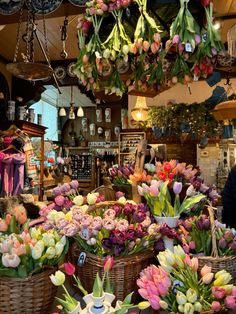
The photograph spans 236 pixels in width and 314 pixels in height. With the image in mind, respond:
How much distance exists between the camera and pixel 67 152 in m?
10.0

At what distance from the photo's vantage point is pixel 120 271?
1284mm

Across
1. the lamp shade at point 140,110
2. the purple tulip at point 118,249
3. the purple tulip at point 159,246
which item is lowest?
the purple tulip at point 159,246

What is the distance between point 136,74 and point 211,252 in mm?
1019

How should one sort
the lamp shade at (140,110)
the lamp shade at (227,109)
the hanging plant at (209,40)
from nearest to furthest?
the hanging plant at (209,40) → the lamp shade at (227,109) → the lamp shade at (140,110)

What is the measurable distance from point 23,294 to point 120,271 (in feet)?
1.19

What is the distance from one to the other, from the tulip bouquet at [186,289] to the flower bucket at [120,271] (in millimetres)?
164

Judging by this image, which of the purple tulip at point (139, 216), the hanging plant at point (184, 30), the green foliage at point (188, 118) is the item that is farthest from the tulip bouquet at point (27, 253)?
the green foliage at point (188, 118)

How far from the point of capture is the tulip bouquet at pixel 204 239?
53.2 inches

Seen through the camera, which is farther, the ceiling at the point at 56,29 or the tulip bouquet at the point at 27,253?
the ceiling at the point at 56,29

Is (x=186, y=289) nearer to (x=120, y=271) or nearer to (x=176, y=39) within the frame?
(x=120, y=271)

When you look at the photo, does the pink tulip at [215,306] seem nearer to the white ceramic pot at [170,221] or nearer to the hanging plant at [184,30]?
the white ceramic pot at [170,221]

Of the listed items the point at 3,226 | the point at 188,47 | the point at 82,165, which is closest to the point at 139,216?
the point at 3,226

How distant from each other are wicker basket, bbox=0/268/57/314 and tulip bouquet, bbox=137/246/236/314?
0.37 meters

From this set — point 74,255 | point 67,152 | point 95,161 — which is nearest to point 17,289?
point 74,255
